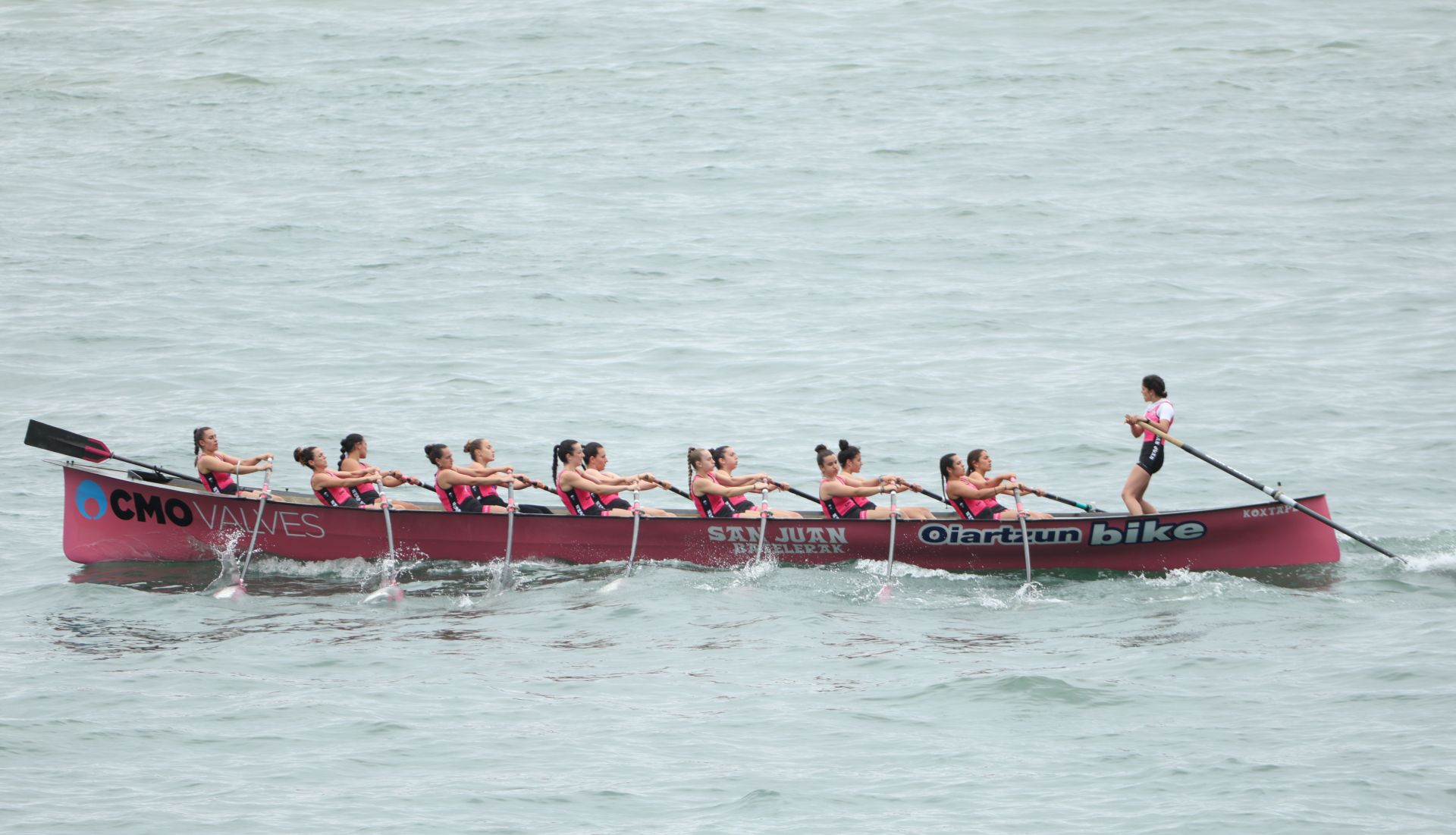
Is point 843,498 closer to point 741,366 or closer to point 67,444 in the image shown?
point 67,444

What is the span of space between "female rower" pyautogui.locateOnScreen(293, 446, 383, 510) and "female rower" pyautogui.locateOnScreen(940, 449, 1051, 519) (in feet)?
21.6

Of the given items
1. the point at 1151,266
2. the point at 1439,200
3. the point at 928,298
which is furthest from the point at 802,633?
the point at 1439,200

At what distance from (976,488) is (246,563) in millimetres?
8433

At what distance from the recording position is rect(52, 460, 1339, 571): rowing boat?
55.2ft

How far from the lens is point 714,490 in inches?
717

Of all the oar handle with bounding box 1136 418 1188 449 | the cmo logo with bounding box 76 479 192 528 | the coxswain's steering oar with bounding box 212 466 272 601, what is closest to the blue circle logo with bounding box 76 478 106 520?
the cmo logo with bounding box 76 479 192 528

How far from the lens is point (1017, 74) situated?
47.7 meters

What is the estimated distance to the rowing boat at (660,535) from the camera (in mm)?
16812

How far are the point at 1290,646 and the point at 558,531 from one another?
7.98m

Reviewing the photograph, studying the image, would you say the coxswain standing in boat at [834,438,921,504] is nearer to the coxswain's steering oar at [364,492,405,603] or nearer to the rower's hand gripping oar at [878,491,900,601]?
the rower's hand gripping oar at [878,491,900,601]

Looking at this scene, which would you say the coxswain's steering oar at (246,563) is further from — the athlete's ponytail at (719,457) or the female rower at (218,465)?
the athlete's ponytail at (719,457)

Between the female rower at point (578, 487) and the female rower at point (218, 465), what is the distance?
345cm

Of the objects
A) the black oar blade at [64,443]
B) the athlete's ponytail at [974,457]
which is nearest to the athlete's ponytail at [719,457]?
the athlete's ponytail at [974,457]

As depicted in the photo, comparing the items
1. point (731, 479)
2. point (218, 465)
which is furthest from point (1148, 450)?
point (218, 465)
